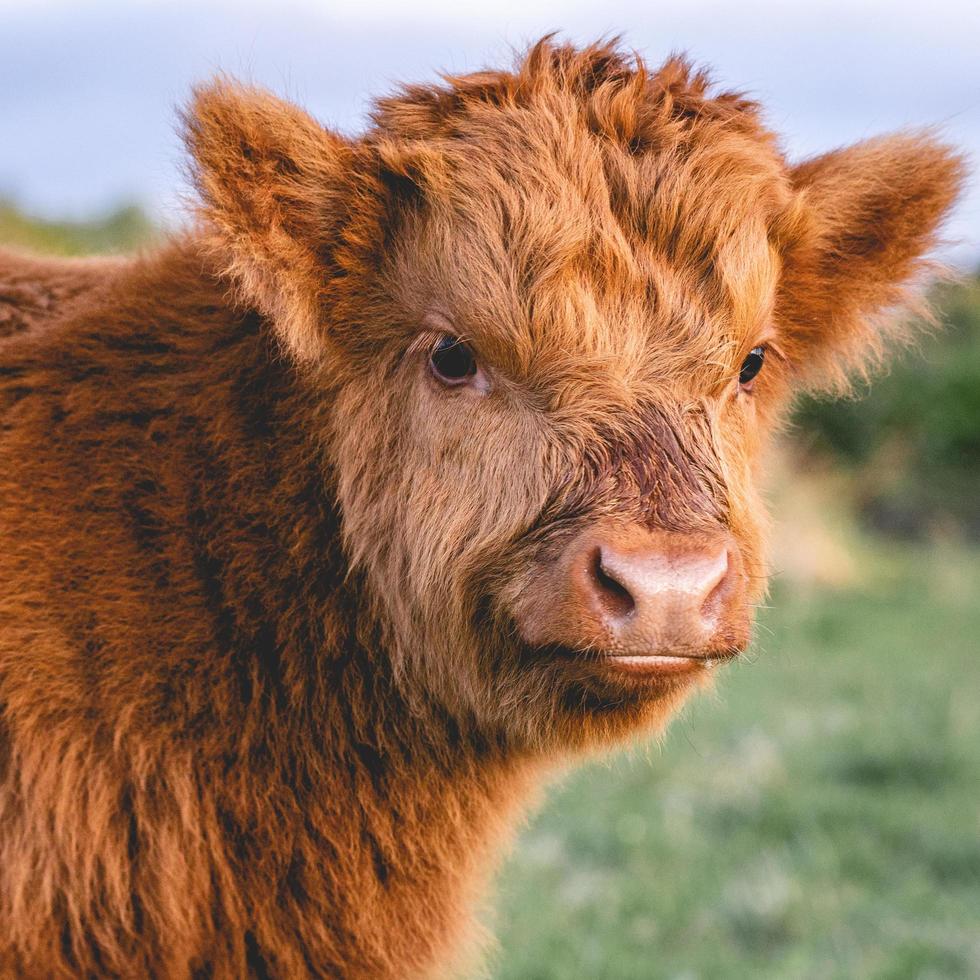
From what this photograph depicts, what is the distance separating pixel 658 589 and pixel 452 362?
798 millimetres

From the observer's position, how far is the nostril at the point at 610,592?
98.3 inches

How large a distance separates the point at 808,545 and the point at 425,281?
1319 cm

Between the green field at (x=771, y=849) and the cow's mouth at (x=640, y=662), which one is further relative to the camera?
the green field at (x=771, y=849)

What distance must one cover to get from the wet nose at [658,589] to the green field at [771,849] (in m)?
0.55

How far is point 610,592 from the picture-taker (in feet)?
8.30

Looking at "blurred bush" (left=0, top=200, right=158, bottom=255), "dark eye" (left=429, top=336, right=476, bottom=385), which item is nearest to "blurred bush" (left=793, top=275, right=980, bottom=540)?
"blurred bush" (left=0, top=200, right=158, bottom=255)

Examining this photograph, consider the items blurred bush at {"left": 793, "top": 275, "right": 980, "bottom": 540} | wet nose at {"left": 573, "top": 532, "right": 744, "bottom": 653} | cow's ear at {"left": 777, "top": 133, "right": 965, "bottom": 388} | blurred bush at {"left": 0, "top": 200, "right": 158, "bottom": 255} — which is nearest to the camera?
wet nose at {"left": 573, "top": 532, "right": 744, "bottom": 653}

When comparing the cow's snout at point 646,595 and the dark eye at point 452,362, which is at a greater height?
the dark eye at point 452,362

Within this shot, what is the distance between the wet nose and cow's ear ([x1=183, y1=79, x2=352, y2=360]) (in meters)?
0.91

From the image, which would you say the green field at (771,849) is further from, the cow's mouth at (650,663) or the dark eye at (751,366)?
the dark eye at (751,366)

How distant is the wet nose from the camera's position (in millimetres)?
2467

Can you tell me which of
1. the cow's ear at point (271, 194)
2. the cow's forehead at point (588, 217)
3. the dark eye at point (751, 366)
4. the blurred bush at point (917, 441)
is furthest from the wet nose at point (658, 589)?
the blurred bush at point (917, 441)

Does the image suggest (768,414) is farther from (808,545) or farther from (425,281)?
(808,545)

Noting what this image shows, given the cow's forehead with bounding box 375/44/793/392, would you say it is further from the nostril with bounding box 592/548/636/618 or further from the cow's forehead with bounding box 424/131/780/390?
the nostril with bounding box 592/548/636/618
